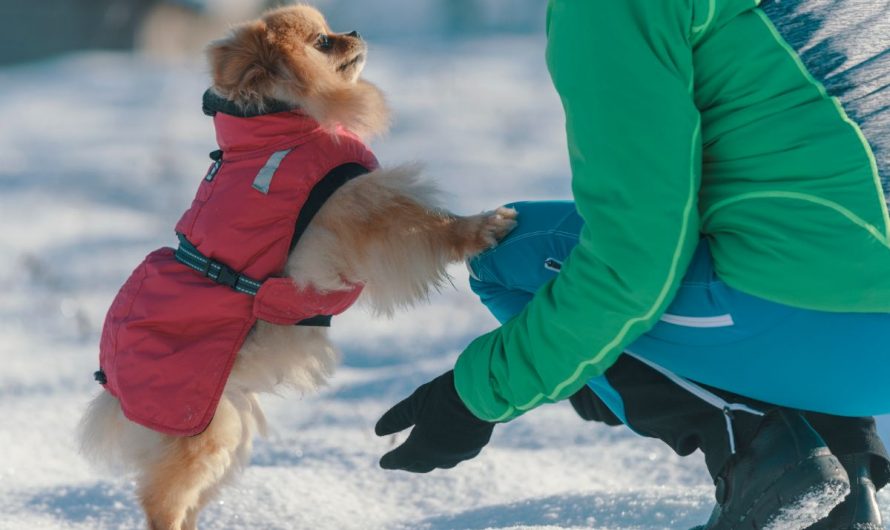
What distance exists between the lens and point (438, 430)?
1574mm

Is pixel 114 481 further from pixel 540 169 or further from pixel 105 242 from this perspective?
pixel 540 169

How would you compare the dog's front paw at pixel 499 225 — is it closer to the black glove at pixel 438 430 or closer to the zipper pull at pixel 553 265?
the zipper pull at pixel 553 265

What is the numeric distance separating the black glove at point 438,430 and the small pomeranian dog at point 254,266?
35 cm

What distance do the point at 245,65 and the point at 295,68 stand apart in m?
0.10

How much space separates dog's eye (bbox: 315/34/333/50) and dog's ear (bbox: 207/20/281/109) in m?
0.13

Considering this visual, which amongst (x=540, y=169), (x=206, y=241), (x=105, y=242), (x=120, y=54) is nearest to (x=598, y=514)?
(x=206, y=241)

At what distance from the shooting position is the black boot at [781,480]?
125 centimetres

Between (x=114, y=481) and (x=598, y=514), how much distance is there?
1.25m

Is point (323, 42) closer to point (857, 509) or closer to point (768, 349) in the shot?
point (768, 349)

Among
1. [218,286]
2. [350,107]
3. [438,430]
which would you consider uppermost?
[350,107]

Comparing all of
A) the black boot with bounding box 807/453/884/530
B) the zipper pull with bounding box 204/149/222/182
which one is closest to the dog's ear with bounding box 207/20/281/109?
the zipper pull with bounding box 204/149/222/182

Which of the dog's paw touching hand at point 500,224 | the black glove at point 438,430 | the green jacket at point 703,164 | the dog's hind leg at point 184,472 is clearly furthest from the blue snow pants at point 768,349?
the dog's hind leg at point 184,472

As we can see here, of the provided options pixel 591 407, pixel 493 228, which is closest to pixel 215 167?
pixel 493 228

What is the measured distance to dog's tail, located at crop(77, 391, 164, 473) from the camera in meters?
1.84
